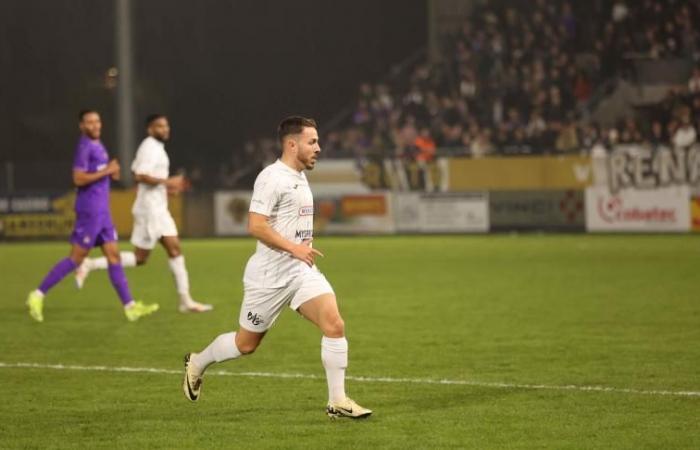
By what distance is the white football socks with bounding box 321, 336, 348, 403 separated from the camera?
835 cm

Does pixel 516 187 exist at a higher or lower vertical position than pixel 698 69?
lower

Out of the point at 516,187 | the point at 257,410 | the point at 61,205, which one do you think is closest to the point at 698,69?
the point at 516,187

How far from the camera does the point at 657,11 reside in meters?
34.4

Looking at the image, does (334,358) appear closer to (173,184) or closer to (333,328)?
(333,328)

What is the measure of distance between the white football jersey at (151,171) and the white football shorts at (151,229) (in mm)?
63

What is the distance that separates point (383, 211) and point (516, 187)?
316 cm

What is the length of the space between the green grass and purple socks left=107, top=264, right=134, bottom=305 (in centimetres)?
34

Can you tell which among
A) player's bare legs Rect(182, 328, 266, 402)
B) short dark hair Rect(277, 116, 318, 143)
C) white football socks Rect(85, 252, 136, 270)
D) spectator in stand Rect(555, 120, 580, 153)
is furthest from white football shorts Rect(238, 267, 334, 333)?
spectator in stand Rect(555, 120, 580, 153)

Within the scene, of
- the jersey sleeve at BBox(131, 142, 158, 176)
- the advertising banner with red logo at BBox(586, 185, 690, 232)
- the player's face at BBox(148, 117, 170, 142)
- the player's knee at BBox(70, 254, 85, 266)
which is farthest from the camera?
the advertising banner with red logo at BBox(586, 185, 690, 232)

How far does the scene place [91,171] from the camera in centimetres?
1455

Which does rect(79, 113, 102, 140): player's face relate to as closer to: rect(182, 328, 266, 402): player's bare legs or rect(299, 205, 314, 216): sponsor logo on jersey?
rect(182, 328, 266, 402): player's bare legs

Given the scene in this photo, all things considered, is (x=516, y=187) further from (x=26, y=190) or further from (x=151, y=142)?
(x=151, y=142)

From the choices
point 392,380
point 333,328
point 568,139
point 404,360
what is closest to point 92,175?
point 404,360

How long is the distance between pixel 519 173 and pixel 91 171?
17008mm
